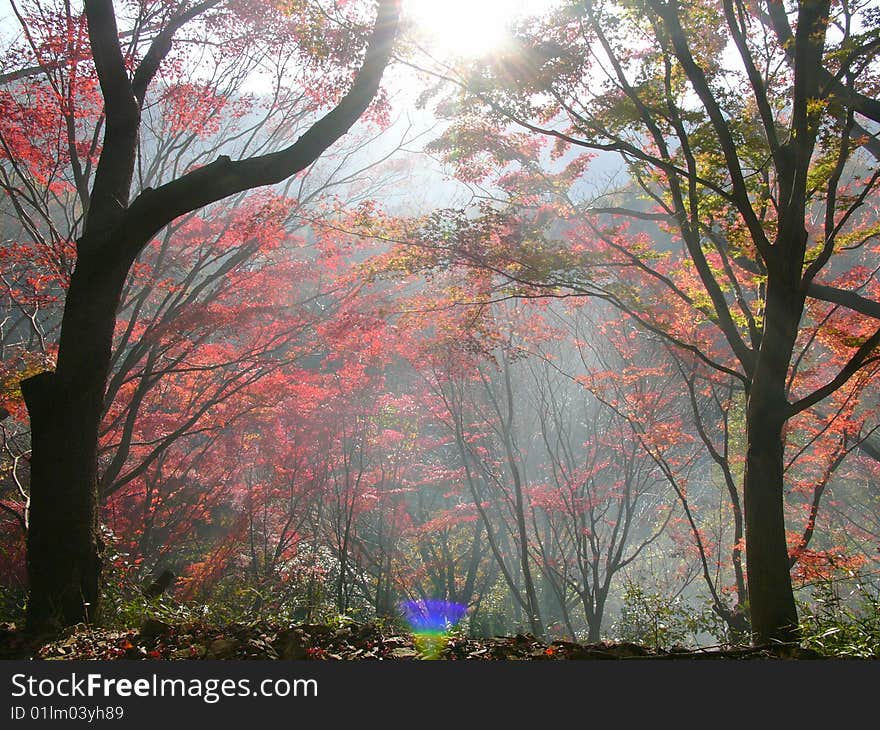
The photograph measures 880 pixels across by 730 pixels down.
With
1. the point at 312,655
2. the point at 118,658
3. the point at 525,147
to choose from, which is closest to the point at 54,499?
the point at 118,658

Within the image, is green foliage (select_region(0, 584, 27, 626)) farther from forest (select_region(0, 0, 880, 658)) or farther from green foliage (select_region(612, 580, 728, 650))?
green foliage (select_region(612, 580, 728, 650))

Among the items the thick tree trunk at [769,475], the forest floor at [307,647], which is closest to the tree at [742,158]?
the thick tree trunk at [769,475]

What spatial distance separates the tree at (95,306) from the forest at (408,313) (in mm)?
18

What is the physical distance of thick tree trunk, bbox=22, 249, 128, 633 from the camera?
12.3 feet

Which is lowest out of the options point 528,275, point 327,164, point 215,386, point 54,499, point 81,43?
point 54,499

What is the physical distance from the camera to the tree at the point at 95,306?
3.79 m

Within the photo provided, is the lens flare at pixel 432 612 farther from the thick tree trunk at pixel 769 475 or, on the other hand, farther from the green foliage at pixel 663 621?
the thick tree trunk at pixel 769 475

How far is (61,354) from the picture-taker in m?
3.96

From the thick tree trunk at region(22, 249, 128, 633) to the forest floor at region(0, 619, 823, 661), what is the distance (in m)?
0.27

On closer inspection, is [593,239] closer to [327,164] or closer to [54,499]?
[327,164]

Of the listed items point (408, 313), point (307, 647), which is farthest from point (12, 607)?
point (408, 313)

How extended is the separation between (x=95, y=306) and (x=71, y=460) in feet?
3.22

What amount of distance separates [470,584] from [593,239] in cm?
759

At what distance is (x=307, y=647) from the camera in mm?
3072
